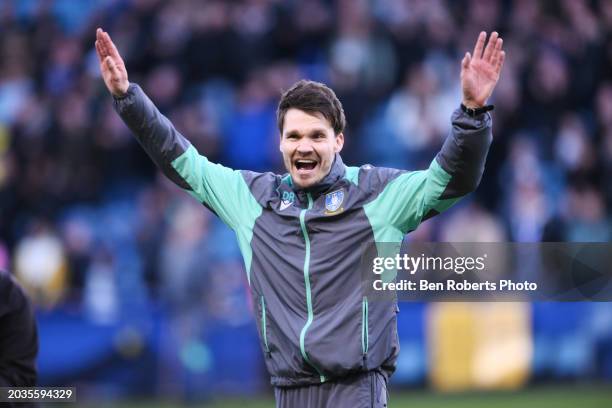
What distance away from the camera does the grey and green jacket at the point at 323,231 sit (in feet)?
16.8

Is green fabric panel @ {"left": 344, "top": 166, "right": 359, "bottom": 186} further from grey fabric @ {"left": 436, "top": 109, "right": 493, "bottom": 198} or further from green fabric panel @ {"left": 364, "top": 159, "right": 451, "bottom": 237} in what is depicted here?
grey fabric @ {"left": 436, "top": 109, "right": 493, "bottom": 198}

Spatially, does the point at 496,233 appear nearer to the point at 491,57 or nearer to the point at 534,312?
the point at 534,312

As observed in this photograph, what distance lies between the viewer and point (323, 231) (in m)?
5.34

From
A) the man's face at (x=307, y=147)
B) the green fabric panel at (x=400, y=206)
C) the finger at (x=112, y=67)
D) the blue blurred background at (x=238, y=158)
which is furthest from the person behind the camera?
the blue blurred background at (x=238, y=158)

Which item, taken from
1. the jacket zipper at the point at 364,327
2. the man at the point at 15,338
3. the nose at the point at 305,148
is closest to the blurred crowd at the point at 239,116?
the man at the point at 15,338

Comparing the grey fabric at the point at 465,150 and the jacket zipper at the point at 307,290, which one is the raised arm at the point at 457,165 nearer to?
the grey fabric at the point at 465,150

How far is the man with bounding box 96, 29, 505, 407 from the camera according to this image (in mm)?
5113

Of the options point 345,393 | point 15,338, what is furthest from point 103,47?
point 345,393

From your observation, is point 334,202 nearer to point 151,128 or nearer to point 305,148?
point 305,148

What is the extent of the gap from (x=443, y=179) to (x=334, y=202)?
53 centimetres

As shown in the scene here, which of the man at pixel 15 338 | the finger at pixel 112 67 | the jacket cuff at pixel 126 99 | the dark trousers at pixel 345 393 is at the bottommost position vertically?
the dark trousers at pixel 345 393

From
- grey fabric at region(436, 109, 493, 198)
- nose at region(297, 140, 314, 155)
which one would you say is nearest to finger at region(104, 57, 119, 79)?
nose at region(297, 140, 314, 155)

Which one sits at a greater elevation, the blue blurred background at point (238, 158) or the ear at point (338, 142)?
the blue blurred background at point (238, 158)
